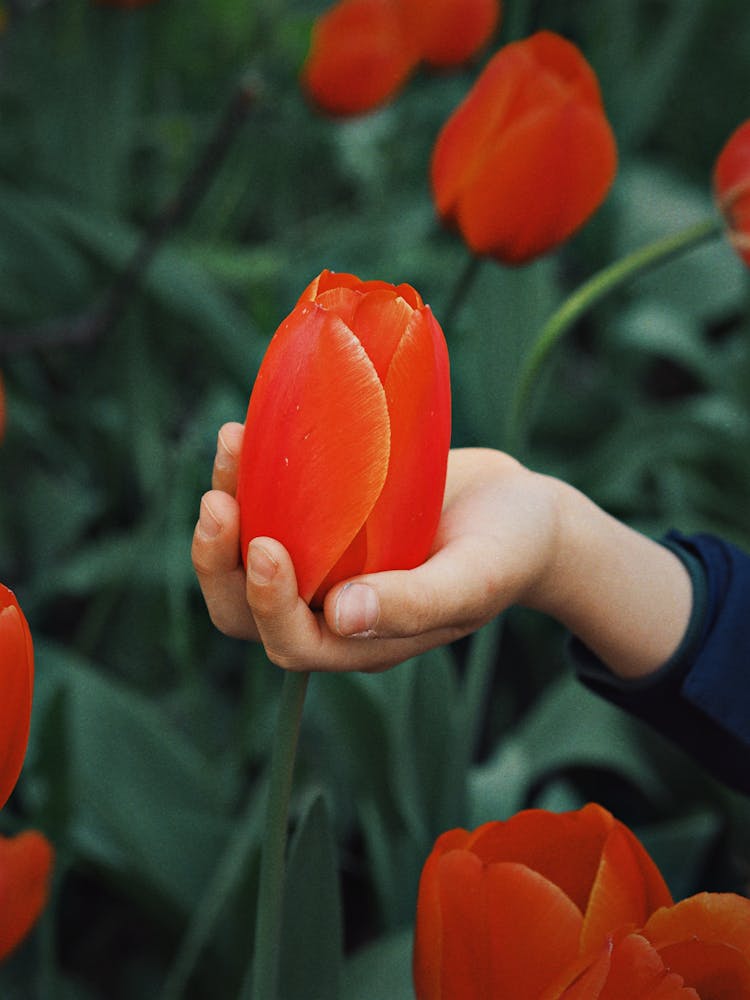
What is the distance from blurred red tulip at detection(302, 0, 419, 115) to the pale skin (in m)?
0.56

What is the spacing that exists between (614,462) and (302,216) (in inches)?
22.5

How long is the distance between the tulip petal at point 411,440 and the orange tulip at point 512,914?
0.26 ft

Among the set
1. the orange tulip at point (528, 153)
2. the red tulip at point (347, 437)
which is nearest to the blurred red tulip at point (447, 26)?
the orange tulip at point (528, 153)

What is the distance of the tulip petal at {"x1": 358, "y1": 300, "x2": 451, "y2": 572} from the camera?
0.28m

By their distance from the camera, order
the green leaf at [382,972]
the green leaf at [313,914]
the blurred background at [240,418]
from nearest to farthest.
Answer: the green leaf at [313,914] → the green leaf at [382,972] → the blurred background at [240,418]

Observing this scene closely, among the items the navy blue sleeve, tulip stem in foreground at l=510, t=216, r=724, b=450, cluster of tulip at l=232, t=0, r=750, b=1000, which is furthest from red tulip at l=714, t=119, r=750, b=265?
cluster of tulip at l=232, t=0, r=750, b=1000

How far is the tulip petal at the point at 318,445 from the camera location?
0.90 ft

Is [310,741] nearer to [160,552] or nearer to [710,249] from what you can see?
[160,552]

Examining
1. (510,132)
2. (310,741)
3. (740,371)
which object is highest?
(510,132)

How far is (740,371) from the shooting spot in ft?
3.47

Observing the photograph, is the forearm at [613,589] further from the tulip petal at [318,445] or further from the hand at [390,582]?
the tulip petal at [318,445]

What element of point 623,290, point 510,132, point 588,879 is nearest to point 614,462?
point 623,290

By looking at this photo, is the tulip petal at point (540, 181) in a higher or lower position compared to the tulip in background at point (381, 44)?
higher

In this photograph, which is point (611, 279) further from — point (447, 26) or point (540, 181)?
point (447, 26)
